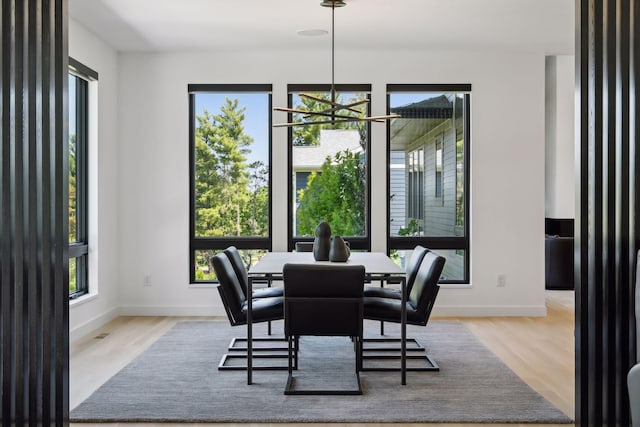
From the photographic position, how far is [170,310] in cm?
638

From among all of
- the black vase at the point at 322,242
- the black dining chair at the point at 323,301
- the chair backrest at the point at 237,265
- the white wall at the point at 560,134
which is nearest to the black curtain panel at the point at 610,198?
the black dining chair at the point at 323,301

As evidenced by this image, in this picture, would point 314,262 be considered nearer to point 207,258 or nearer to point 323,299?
point 323,299

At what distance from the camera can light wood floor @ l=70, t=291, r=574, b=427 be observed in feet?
12.8

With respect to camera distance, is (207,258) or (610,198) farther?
(207,258)

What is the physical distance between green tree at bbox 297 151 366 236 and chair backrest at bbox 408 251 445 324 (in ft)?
7.28

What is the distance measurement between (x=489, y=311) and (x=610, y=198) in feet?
13.8

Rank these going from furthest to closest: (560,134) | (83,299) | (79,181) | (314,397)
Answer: (560,134) < (79,181) < (83,299) < (314,397)

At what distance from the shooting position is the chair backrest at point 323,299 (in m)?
3.62

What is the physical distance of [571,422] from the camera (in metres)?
3.24

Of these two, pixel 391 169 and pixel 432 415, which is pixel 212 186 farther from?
pixel 432 415

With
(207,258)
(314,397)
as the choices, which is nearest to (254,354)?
(314,397)

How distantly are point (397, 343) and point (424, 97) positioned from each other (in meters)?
2.72

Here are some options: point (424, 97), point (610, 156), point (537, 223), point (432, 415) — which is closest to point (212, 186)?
point (424, 97)

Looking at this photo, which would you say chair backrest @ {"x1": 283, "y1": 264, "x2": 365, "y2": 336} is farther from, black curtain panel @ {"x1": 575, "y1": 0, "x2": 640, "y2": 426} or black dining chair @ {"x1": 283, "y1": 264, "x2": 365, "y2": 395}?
black curtain panel @ {"x1": 575, "y1": 0, "x2": 640, "y2": 426}
